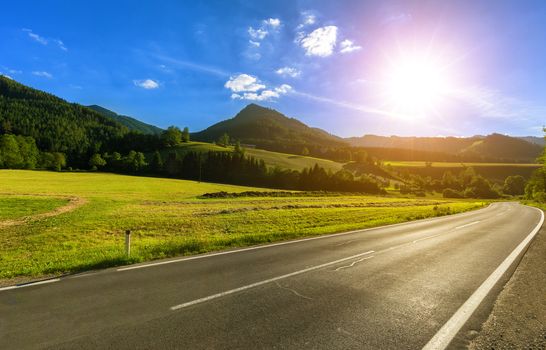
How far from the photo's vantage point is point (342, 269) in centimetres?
947

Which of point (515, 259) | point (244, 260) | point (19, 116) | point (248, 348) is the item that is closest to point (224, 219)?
point (244, 260)

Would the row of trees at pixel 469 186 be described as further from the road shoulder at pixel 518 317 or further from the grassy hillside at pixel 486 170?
the road shoulder at pixel 518 317

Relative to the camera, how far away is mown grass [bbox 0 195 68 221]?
26319mm

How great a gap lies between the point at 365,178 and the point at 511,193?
88.8 meters

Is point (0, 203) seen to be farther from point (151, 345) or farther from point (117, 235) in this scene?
point (151, 345)

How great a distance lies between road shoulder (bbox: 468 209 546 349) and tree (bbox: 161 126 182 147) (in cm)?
15475

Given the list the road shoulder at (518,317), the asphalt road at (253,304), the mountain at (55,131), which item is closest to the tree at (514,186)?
the asphalt road at (253,304)

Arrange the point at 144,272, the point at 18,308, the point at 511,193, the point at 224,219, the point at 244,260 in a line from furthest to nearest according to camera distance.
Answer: the point at 511,193 < the point at 224,219 < the point at 244,260 < the point at 144,272 < the point at 18,308

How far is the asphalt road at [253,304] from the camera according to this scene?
499 cm

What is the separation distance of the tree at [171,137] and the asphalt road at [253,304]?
150 metres

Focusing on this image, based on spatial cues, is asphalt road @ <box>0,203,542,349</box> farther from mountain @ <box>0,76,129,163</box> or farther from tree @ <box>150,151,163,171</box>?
mountain @ <box>0,76,129,163</box>

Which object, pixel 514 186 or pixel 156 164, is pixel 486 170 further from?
pixel 156 164

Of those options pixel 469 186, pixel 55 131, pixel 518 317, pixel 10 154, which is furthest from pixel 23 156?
pixel 469 186

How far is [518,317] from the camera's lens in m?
6.13
